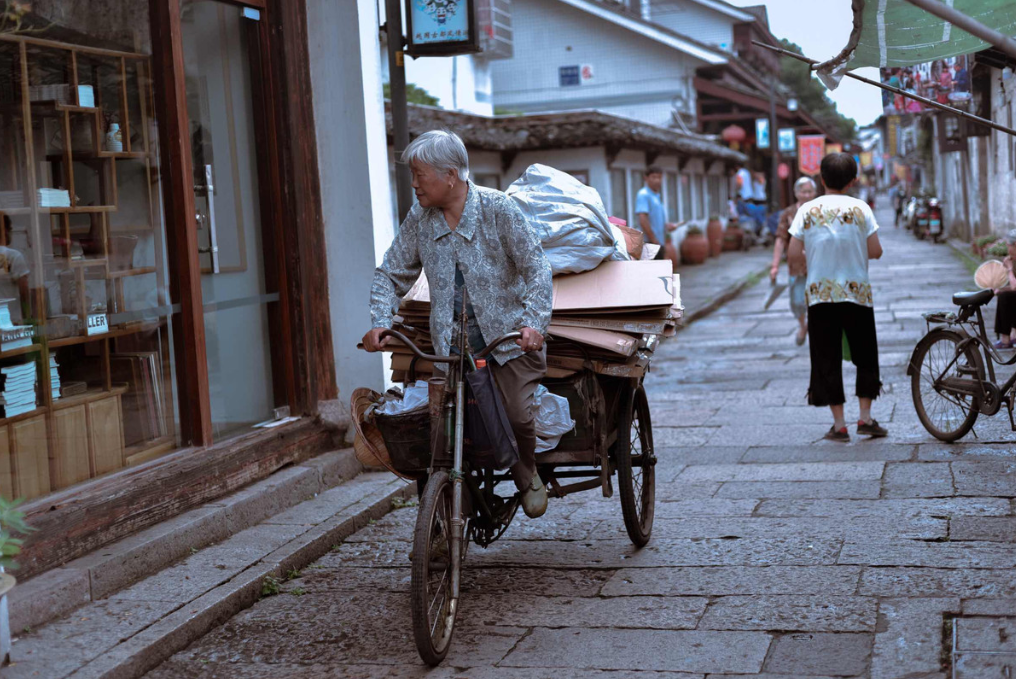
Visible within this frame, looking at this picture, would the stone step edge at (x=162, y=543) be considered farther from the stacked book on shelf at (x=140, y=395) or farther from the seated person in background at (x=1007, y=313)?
the seated person in background at (x=1007, y=313)

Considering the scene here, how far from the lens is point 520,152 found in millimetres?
21938

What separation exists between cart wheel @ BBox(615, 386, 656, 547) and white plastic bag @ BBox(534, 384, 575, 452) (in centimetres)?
44

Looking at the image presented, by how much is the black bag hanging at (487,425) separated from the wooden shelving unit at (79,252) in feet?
6.40

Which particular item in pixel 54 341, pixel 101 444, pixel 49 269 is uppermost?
pixel 49 269

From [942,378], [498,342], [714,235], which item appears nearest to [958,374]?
[942,378]

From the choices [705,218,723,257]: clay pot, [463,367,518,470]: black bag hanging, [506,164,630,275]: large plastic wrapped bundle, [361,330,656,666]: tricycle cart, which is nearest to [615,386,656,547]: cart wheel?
[361,330,656,666]: tricycle cart

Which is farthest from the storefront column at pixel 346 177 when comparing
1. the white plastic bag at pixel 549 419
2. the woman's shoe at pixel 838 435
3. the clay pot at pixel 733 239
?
the clay pot at pixel 733 239

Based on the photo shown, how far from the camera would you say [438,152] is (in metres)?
4.33

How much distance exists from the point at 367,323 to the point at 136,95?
1991 mm

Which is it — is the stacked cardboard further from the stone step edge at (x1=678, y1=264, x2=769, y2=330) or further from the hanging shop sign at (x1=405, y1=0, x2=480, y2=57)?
the stone step edge at (x1=678, y1=264, x2=769, y2=330)

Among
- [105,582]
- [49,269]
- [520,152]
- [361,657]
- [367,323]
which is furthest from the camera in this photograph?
[520,152]

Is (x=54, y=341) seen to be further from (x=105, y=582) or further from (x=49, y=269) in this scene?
(x=105, y=582)

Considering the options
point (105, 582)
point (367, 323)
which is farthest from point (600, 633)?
point (367, 323)

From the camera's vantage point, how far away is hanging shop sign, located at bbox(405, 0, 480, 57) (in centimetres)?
706
